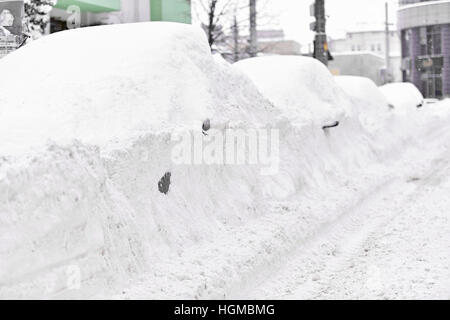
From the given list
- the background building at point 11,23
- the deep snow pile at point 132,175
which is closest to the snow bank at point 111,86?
the deep snow pile at point 132,175

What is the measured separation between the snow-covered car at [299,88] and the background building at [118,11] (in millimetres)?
12137

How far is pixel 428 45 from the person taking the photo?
5281 centimetres

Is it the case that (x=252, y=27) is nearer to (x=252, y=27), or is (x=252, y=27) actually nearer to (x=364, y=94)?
(x=252, y=27)

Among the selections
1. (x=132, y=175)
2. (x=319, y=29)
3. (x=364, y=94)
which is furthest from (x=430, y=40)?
(x=132, y=175)

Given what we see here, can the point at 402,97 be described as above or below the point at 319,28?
below

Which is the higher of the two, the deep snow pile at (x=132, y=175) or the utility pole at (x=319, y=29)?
the utility pole at (x=319, y=29)

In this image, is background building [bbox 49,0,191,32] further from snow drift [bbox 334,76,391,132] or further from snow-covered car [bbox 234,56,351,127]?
snow-covered car [bbox 234,56,351,127]

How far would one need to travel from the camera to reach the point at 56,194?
172 inches

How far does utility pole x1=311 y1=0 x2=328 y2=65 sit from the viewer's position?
48.4 feet

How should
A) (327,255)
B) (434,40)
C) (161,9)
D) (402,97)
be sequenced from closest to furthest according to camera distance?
(327,255)
(402,97)
(161,9)
(434,40)

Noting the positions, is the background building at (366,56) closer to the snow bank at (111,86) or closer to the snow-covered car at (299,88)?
the snow-covered car at (299,88)

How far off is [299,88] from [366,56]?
41.9 meters

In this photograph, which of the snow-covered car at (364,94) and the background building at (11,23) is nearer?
the background building at (11,23)

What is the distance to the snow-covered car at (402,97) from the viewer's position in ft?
61.7
